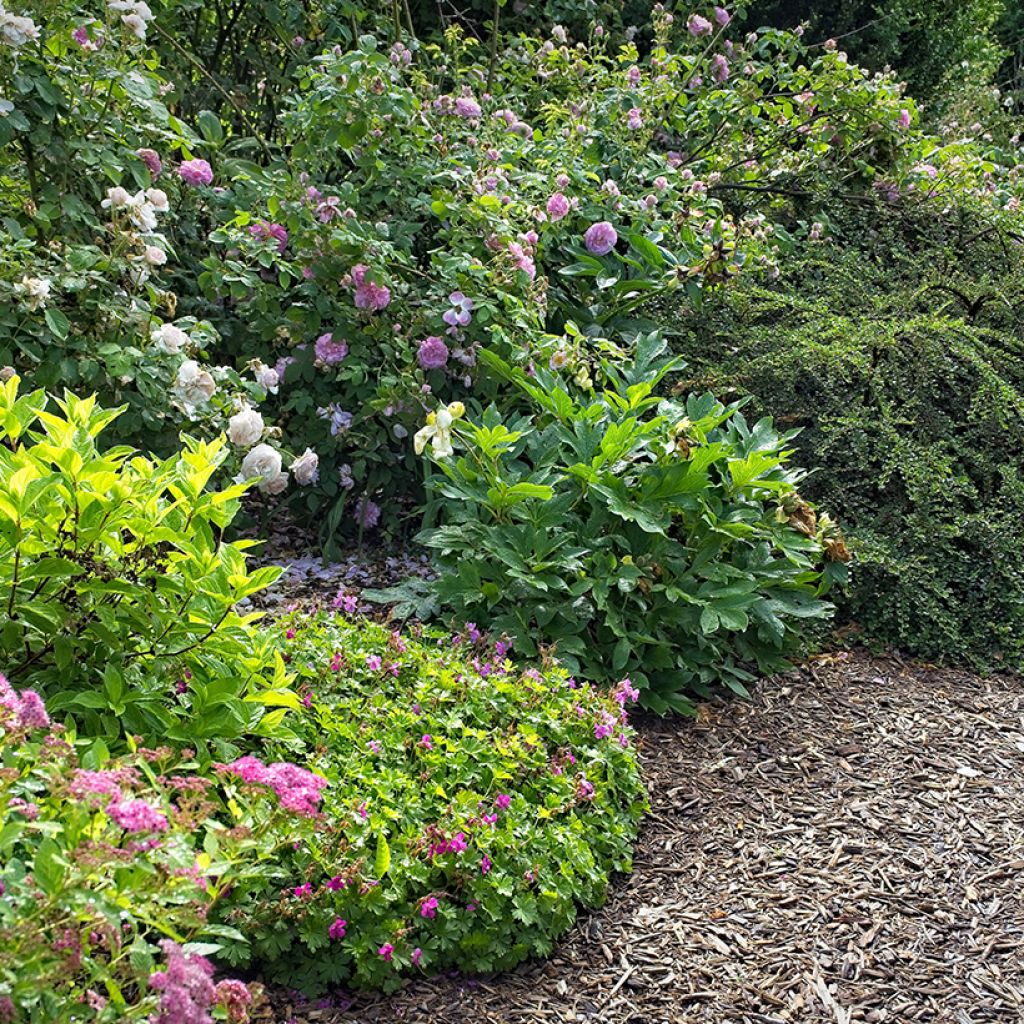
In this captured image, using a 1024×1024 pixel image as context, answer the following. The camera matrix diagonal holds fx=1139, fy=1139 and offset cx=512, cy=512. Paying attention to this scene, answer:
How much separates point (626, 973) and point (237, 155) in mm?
4122

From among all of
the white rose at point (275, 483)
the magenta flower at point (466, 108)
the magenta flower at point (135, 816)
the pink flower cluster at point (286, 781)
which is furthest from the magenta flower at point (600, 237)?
the magenta flower at point (135, 816)

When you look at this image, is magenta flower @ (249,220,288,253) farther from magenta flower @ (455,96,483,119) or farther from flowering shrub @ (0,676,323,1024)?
flowering shrub @ (0,676,323,1024)

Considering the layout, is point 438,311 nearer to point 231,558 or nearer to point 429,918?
point 231,558

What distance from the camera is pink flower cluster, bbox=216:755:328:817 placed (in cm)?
170

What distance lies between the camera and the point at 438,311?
142 inches

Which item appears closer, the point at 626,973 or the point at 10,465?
the point at 10,465

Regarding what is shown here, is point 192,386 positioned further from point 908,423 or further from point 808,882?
point 908,423

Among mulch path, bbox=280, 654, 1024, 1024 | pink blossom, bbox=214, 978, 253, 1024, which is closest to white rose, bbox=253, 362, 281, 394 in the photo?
mulch path, bbox=280, 654, 1024, 1024

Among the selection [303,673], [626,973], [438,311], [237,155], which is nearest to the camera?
[626,973]

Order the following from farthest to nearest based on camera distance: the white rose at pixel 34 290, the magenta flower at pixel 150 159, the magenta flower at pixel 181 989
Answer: the magenta flower at pixel 150 159 → the white rose at pixel 34 290 → the magenta flower at pixel 181 989

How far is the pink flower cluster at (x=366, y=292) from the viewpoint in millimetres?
3551

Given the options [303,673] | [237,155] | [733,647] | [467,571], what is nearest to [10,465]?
[303,673]

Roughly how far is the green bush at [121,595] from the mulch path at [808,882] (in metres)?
0.58

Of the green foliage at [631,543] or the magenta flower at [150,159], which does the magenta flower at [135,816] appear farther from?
the magenta flower at [150,159]
